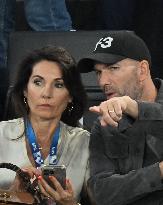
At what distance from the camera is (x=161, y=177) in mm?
2168

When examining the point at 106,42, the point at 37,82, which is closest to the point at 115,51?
the point at 106,42

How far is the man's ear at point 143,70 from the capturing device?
8.38 ft

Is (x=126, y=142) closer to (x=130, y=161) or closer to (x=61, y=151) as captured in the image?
(x=130, y=161)

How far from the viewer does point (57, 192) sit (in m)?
2.24

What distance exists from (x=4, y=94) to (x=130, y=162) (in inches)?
52.5

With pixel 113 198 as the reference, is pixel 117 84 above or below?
above

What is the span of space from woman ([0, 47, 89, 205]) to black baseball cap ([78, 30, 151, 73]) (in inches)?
4.4

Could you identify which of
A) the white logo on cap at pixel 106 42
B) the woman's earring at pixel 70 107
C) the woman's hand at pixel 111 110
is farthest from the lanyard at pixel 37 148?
the woman's hand at pixel 111 110

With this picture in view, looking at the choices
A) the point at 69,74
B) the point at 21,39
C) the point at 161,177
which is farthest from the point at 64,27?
the point at 161,177

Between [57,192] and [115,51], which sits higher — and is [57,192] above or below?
below

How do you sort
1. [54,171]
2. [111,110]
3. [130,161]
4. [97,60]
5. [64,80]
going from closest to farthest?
1. [111,110]
2. [54,171]
3. [130,161]
4. [97,60]
5. [64,80]

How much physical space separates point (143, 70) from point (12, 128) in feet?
1.94

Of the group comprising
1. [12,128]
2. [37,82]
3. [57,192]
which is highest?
[37,82]

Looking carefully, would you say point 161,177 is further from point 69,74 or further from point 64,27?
point 64,27
